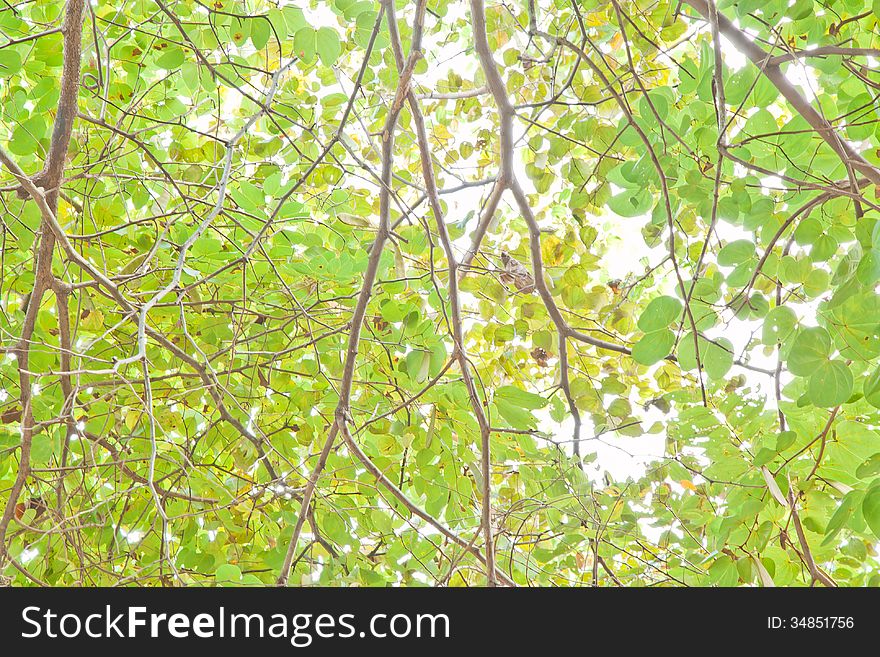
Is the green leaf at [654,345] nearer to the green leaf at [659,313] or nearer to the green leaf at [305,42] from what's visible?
the green leaf at [659,313]

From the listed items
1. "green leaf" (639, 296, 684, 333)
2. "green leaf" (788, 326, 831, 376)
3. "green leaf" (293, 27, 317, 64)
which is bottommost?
"green leaf" (788, 326, 831, 376)

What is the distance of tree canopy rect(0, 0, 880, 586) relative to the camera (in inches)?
43.1

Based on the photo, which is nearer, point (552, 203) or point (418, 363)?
point (418, 363)

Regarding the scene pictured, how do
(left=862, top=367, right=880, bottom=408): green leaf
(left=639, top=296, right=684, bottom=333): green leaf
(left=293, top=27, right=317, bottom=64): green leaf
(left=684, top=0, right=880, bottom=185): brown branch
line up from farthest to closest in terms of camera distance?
(left=293, top=27, right=317, bottom=64): green leaf → (left=639, top=296, right=684, bottom=333): green leaf → (left=684, top=0, right=880, bottom=185): brown branch → (left=862, top=367, right=880, bottom=408): green leaf

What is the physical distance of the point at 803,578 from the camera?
127 cm

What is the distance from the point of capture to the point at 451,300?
1202 millimetres

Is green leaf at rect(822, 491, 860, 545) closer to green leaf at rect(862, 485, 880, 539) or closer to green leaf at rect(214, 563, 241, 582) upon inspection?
green leaf at rect(862, 485, 880, 539)

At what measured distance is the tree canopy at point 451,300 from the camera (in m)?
1.10

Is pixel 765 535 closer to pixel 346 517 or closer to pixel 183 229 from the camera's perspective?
pixel 346 517

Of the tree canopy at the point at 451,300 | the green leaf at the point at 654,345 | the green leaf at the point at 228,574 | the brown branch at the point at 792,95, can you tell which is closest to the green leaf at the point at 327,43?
the tree canopy at the point at 451,300

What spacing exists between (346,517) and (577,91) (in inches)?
42.8

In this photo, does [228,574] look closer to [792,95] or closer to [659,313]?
[659,313]

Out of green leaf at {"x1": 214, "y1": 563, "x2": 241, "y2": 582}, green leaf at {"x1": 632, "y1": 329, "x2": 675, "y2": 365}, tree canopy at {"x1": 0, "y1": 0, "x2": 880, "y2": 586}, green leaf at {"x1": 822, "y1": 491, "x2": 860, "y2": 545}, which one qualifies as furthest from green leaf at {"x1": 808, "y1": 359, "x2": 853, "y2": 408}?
green leaf at {"x1": 214, "y1": 563, "x2": 241, "y2": 582}
